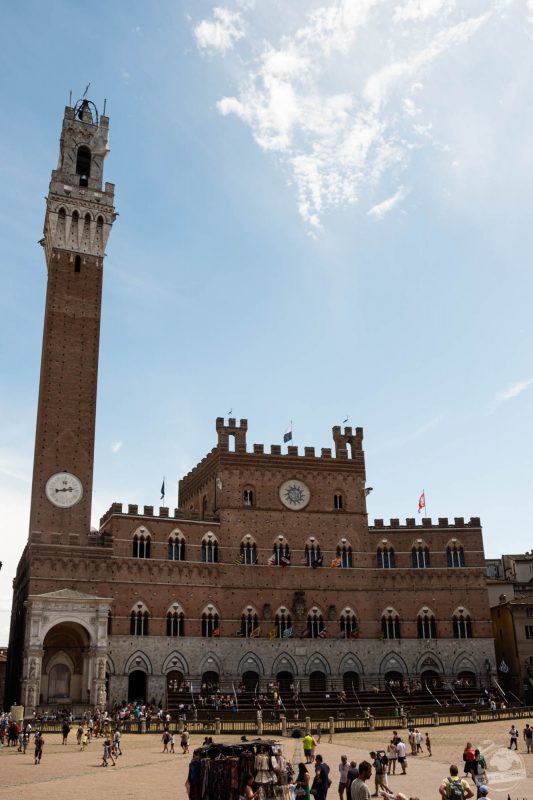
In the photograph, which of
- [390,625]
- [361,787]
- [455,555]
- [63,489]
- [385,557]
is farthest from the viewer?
[455,555]

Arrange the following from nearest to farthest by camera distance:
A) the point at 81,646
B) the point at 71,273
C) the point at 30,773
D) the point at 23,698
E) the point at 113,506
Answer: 1. the point at 30,773
2. the point at 23,698
3. the point at 81,646
4. the point at 113,506
5. the point at 71,273

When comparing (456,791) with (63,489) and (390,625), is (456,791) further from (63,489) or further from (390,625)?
(390,625)

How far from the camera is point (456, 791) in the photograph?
1491 centimetres

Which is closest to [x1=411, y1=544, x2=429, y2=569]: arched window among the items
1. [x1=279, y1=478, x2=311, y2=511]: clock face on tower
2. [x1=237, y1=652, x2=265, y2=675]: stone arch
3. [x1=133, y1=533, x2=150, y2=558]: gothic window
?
[x1=279, y1=478, x2=311, y2=511]: clock face on tower

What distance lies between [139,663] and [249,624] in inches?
342

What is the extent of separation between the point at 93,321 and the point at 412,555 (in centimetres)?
3105

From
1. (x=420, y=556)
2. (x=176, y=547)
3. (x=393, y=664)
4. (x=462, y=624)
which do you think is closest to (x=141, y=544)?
(x=176, y=547)

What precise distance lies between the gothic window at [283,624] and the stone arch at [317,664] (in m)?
2.41

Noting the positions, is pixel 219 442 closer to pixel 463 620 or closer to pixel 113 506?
pixel 113 506

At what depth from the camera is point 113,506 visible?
185 ft

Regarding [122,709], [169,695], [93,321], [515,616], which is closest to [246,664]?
[169,695]

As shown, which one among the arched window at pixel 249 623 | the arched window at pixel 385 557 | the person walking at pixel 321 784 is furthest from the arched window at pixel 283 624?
the person walking at pixel 321 784

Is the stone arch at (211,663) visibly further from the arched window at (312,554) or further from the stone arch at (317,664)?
the arched window at (312,554)

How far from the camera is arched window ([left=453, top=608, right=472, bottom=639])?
6019cm
